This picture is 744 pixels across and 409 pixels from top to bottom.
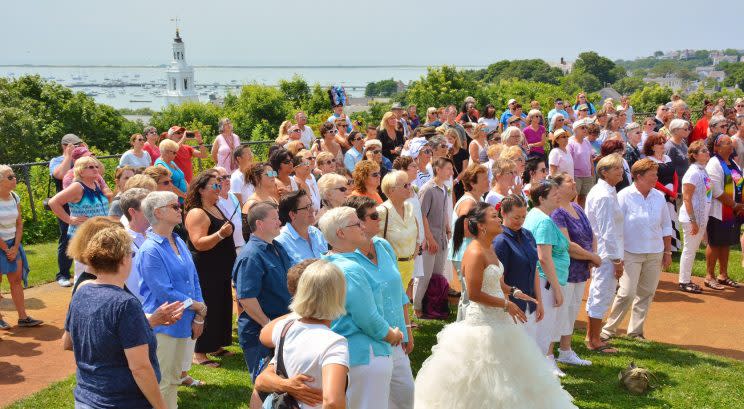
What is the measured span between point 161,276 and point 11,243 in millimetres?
3870

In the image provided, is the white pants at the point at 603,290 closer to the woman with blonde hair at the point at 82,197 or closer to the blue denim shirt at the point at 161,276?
the blue denim shirt at the point at 161,276

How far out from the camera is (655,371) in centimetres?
739

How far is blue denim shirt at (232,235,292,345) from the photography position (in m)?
5.23

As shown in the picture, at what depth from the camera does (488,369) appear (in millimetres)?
5746

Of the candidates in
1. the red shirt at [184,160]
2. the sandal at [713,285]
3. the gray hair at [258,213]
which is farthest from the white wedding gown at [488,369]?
the red shirt at [184,160]

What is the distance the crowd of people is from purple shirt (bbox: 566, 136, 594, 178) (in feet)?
6.78

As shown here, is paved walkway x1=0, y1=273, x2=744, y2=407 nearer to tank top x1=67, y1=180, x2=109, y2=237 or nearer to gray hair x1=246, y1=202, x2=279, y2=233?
tank top x1=67, y1=180, x2=109, y2=237

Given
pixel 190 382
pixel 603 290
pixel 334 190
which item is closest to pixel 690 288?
pixel 603 290

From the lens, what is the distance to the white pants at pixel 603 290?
7.89m

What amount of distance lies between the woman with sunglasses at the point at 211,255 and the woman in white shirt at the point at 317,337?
2922 millimetres

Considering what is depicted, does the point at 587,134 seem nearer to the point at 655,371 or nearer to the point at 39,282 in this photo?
the point at 655,371

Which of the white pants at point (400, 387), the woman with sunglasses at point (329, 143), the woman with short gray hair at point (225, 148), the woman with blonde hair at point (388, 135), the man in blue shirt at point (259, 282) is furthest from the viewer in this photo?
the woman with blonde hair at point (388, 135)

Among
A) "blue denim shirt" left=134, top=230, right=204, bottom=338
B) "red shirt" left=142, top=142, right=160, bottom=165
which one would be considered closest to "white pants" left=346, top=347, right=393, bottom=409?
"blue denim shirt" left=134, top=230, right=204, bottom=338

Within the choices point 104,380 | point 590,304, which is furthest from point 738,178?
point 104,380
